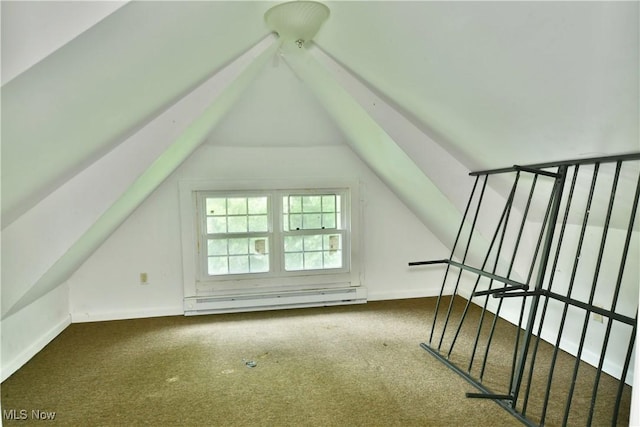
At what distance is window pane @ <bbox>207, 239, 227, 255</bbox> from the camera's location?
4051 millimetres

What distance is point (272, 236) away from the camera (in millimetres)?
4164

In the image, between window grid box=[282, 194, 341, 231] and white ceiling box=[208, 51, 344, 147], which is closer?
white ceiling box=[208, 51, 344, 147]

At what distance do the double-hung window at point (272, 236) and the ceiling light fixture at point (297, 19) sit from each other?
219cm

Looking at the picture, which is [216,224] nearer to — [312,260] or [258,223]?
[258,223]

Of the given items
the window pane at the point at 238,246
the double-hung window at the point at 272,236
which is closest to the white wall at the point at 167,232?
the double-hung window at the point at 272,236

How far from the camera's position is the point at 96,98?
149cm

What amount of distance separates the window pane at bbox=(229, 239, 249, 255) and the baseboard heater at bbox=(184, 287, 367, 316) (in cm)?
47

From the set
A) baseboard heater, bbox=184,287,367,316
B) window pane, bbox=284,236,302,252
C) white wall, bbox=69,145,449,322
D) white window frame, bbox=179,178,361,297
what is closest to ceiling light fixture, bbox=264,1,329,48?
white wall, bbox=69,145,449,322

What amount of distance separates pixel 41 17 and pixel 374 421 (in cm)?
229

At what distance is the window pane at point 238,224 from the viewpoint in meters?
4.10

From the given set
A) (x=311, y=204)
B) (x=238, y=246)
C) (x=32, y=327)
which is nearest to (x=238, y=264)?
(x=238, y=246)

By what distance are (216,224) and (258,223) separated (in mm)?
452

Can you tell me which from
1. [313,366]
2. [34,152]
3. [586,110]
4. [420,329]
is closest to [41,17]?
[34,152]

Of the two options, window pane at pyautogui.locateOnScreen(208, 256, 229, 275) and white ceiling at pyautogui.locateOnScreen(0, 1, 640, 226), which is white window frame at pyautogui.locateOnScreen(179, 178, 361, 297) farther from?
white ceiling at pyautogui.locateOnScreen(0, 1, 640, 226)
